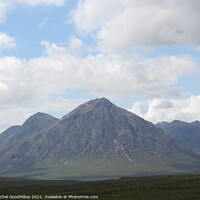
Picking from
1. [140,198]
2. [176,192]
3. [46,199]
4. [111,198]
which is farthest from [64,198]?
[176,192]

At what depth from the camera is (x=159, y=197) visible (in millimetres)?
174500

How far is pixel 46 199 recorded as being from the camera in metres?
183

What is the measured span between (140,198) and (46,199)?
48602 millimetres

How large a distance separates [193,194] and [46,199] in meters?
76.5

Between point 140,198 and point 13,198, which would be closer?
point 140,198

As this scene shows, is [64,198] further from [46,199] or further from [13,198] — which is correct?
[13,198]

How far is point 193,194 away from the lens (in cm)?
18300

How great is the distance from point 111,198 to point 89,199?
12.6 m

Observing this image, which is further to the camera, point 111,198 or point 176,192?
point 176,192

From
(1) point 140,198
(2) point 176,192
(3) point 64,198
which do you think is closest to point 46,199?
(3) point 64,198

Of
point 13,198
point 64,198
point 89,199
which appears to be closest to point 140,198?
point 89,199

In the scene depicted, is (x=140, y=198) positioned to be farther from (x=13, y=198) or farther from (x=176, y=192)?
(x=13, y=198)

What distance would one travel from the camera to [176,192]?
638 ft

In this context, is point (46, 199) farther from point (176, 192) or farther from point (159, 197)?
point (176, 192)
